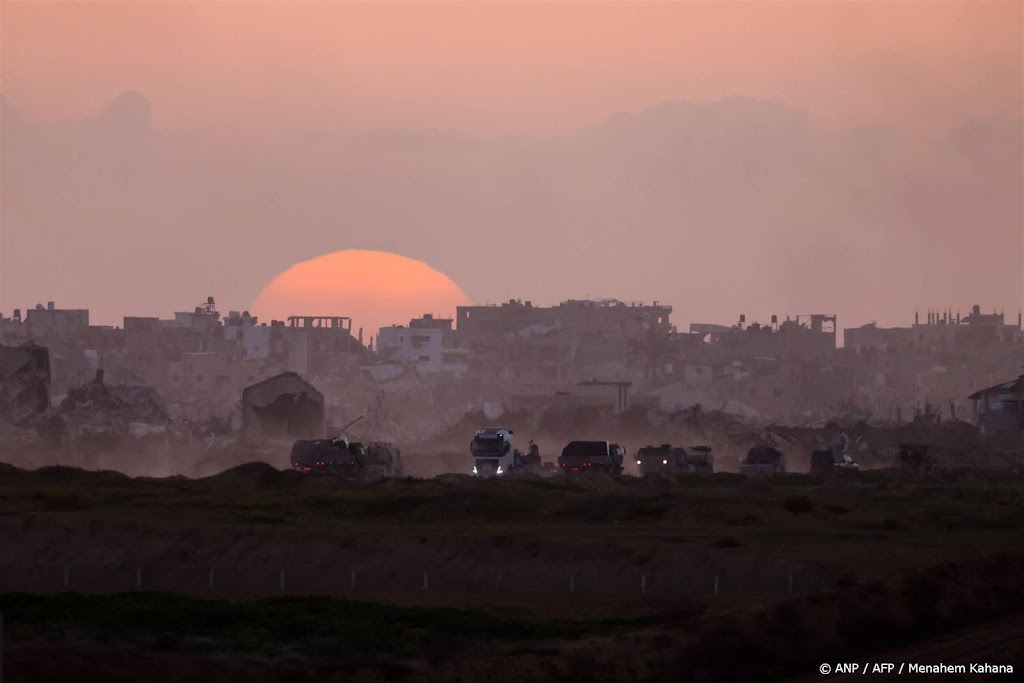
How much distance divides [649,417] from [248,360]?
52357mm

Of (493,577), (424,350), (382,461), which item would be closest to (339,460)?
(382,461)

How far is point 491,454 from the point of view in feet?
220

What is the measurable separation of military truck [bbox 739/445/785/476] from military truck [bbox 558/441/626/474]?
6.80 meters

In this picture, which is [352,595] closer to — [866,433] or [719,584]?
[719,584]

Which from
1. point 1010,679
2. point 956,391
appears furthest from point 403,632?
point 956,391

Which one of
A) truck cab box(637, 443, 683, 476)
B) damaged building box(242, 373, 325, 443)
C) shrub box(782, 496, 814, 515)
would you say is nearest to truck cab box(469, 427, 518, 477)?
truck cab box(637, 443, 683, 476)

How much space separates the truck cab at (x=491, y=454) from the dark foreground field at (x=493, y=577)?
7.51 m

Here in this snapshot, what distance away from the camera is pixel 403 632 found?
30594mm

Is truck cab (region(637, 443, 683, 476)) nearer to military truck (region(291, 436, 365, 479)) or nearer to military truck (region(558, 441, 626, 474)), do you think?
military truck (region(558, 441, 626, 474))

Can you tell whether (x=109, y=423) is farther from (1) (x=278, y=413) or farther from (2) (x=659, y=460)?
(2) (x=659, y=460)

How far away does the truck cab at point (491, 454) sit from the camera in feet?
219

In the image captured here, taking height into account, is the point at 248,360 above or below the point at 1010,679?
above

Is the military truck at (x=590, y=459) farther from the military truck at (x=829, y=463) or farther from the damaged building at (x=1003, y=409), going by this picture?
the damaged building at (x=1003, y=409)

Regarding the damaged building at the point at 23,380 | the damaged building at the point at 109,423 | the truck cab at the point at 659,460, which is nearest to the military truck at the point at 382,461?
the truck cab at the point at 659,460
